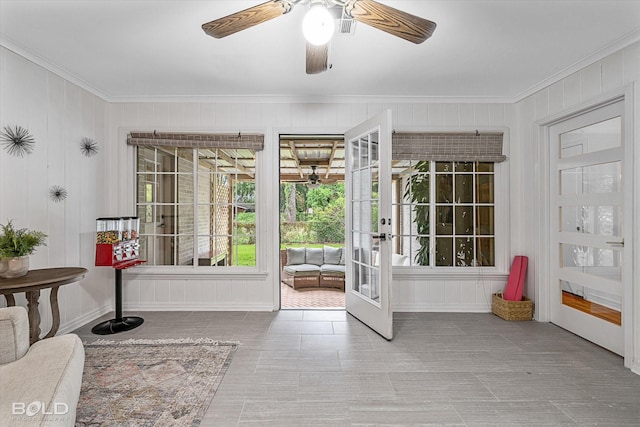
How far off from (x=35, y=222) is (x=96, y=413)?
1787 millimetres

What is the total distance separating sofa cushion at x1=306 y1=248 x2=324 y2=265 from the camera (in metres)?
6.40

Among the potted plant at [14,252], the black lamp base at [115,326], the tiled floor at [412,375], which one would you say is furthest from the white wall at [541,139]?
the potted plant at [14,252]

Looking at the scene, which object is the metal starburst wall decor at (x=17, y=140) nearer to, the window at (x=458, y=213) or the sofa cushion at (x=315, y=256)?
the window at (x=458, y=213)

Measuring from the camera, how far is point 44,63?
298 cm

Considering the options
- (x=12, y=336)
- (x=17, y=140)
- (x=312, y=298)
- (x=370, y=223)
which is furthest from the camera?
(x=312, y=298)

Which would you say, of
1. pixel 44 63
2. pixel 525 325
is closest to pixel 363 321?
pixel 525 325

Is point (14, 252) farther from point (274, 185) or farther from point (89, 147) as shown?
point (274, 185)

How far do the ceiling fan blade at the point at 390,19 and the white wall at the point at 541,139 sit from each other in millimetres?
1870

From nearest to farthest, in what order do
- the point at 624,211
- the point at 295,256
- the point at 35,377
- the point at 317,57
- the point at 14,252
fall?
the point at 35,377
the point at 317,57
the point at 14,252
the point at 624,211
the point at 295,256

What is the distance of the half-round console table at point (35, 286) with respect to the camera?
228 cm

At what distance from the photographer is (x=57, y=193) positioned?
3113mm

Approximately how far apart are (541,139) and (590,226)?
1003 millimetres

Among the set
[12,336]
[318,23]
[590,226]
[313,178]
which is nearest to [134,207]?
[12,336]

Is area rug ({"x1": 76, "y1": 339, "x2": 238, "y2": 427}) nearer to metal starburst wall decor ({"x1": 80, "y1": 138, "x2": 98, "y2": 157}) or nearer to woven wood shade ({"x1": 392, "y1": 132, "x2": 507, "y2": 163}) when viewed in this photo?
metal starburst wall decor ({"x1": 80, "y1": 138, "x2": 98, "y2": 157})
